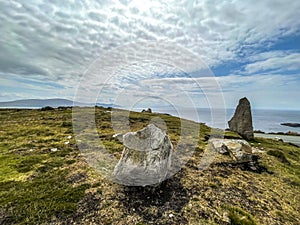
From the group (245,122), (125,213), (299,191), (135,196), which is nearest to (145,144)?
(135,196)

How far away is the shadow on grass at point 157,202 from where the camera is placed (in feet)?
29.9

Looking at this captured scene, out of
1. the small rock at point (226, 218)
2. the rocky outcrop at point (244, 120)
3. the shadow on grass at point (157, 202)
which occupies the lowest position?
the small rock at point (226, 218)

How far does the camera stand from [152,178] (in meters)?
10.8

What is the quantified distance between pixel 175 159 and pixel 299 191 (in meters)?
9.51

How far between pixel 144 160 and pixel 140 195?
1.98 metres

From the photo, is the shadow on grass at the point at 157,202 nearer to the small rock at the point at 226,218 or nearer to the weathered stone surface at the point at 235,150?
the small rock at the point at 226,218

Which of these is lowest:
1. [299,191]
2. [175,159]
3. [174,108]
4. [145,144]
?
[299,191]

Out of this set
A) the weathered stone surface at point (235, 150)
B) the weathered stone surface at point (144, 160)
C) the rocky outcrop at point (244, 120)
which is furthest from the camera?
the rocky outcrop at point (244, 120)

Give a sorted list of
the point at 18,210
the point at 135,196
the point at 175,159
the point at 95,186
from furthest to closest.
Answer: the point at 175,159 → the point at 95,186 → the point at 135,196 → the point at 18,210

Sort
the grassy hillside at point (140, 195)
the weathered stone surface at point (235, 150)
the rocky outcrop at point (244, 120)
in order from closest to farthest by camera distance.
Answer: the grassy hillside at point (140, 195)
the weathered stone surface at point (235, 150)
the rocky outcrop at point (244, 120)

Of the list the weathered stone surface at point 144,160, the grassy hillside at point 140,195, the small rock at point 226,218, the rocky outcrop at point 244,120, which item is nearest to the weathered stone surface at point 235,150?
the grassy hillside at point 140,195

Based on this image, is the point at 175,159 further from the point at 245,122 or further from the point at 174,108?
the point at 245,122

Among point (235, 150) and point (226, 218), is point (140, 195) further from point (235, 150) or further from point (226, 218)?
point (235, 150)

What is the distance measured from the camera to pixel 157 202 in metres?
10.3
